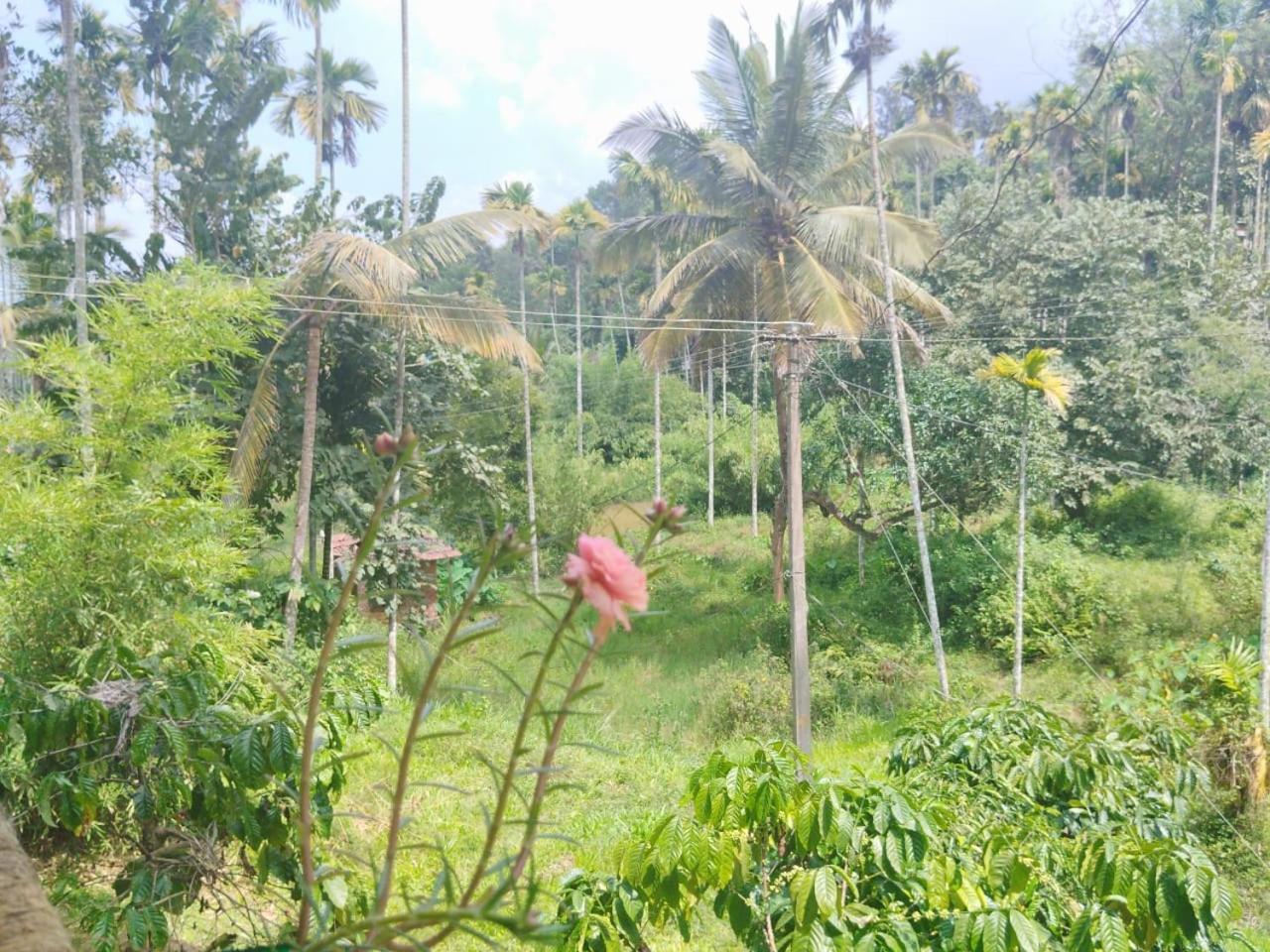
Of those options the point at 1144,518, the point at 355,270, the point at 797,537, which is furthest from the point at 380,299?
the point at 1144,518

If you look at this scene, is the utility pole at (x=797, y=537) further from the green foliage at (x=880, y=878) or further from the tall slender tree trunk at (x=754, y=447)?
the green foliage at (x=880, y=878)

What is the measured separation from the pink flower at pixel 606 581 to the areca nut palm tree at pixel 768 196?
9.81 metres

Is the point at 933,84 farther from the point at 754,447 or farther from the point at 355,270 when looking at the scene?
the point at 355,270

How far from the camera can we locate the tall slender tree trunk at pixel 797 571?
7.57 metres

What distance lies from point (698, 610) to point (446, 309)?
274 inches

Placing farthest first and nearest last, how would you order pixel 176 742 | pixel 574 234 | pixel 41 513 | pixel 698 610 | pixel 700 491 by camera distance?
pixel 574 234
pixel 700 491
pixel 698 610
pixel 41 513
pixel 176 742

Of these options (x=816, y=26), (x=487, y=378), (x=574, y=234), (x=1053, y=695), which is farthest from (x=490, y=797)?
(x=574, y=234)

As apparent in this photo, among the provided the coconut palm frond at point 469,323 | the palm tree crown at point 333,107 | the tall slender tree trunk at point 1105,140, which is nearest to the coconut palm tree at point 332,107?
the palm tree crown at point 333,107

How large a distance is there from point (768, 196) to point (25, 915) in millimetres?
10915

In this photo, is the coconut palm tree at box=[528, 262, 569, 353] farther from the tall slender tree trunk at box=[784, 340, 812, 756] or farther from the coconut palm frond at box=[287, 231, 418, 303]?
the tall slender tree trunk at box=[784, 340, 812, 756]

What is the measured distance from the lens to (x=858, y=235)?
10.8m

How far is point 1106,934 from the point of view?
1.49m

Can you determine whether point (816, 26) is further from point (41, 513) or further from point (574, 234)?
point (574, 234)

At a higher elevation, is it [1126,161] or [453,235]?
[1126,161]
